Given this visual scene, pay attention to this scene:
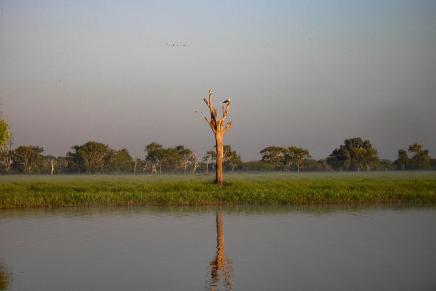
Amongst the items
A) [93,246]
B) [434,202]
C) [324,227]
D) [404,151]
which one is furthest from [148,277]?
[404,151]

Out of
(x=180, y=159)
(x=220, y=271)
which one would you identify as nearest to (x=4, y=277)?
(x=220, y=271)

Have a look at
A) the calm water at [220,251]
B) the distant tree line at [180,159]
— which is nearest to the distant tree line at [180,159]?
the distant tree line at [180,159]

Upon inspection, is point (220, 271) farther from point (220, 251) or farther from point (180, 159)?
point (180, 159)

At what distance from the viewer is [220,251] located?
50.0 ft

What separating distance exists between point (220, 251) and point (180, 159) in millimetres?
93652

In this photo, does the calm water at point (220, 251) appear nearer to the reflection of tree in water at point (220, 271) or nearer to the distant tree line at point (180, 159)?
the reflection of tree in water at point (220, 271)

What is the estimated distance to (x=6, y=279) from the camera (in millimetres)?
11977

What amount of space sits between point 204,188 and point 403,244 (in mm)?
18331

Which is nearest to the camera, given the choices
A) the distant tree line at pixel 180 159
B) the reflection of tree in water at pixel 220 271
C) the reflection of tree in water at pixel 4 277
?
the reflection of tree in water at pixel 220 271

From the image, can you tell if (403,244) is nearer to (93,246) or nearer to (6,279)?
(93,246)

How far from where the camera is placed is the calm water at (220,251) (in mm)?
11656

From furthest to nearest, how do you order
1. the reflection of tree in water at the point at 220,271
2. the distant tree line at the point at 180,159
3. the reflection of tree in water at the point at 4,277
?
the distant tree line at the point at 180,159 < the reflection of tree in water at the point at 4,277 < the reflection of tree in water at the point at 220,271

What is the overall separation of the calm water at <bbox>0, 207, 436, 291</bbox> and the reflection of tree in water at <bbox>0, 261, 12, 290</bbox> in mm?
21

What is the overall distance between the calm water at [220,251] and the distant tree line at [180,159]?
79759 mm
